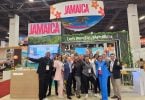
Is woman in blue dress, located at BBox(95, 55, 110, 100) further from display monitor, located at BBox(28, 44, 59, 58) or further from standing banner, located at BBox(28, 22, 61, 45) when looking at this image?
standing banner, located at BBox(28, 22, 61, 45)

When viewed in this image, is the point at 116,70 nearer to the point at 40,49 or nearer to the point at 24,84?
the point at 24,84

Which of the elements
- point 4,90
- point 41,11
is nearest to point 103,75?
point 4,90

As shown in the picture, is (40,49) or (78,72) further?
(40,49)

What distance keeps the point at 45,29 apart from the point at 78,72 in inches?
156

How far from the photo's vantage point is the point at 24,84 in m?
7.52

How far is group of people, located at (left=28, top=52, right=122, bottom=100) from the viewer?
6.62 metres

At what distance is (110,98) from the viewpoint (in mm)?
7008

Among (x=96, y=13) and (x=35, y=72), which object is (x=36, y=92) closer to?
(x=35, y=72)

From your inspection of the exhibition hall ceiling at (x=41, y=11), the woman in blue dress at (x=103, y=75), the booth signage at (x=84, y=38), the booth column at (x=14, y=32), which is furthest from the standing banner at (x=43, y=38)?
the booth column at (x=14, y=32)

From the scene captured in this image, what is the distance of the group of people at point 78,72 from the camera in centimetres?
662

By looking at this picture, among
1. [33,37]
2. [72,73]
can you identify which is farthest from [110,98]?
[33,37]

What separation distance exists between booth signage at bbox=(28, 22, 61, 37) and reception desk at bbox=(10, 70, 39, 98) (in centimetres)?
322

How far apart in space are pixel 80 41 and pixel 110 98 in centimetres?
398

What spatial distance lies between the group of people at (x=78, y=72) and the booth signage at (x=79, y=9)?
2289mm
